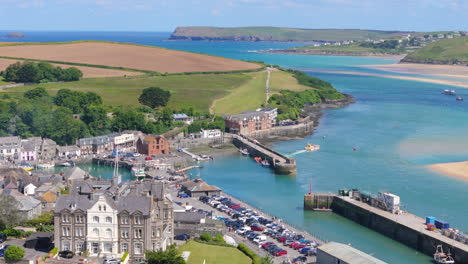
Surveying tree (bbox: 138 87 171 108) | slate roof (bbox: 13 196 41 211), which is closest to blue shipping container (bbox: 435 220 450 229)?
slate roof (bbox: 13 196 41 211)


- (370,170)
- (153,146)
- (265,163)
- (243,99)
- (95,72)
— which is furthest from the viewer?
(95,72)

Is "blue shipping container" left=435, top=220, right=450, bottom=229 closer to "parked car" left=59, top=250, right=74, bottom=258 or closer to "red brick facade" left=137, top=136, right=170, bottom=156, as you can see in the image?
"parked car" left=59, top=250, right=74, bottom=258

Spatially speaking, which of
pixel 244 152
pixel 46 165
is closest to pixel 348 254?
pixel 46 165

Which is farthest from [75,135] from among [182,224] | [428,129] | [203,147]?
[428,129]

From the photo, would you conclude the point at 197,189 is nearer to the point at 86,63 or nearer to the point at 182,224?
the point at 182,224

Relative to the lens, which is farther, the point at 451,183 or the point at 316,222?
the point at 451,183

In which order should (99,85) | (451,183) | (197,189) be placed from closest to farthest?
1. (197,189)
2. (451,183)
3. (99,85)

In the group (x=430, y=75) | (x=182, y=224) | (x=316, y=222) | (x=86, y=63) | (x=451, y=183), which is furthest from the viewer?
(x=430, y=75)

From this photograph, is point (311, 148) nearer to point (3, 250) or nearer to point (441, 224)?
point (441, 224)
